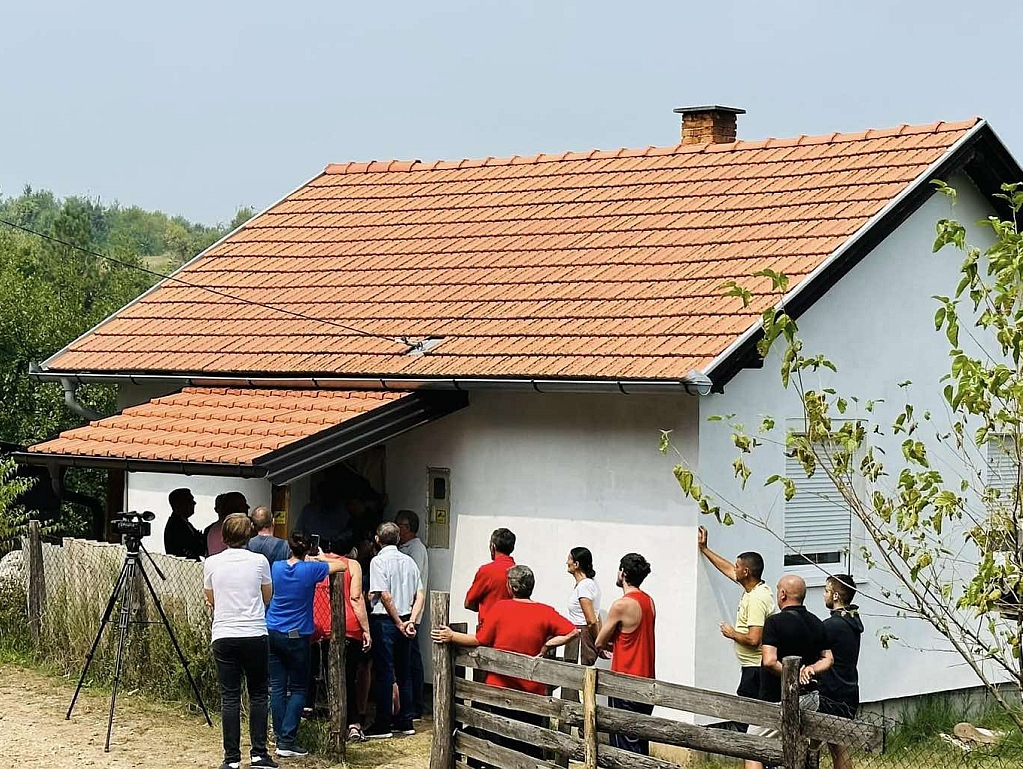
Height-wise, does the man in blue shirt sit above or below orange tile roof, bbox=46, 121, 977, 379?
below

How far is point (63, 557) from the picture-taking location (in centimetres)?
1500

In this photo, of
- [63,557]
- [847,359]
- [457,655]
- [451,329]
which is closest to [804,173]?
[847,359]

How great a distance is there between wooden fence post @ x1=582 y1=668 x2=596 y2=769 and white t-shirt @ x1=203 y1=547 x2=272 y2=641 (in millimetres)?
2487

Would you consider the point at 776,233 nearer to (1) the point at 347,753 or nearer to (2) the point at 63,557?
(1) the point at 347,753

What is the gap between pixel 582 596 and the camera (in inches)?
465

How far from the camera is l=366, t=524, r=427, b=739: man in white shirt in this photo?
12734mm

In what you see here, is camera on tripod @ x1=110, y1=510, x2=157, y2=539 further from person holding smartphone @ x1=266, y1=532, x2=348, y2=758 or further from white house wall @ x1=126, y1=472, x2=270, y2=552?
white house wall @ x1=126, y1=472, x2=270, y2=552

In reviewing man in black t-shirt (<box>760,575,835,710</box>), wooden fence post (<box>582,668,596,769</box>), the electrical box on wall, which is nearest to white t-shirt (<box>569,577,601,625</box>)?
man in black t-shirt (<box>760,575,835,710</box>)

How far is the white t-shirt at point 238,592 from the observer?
10867 mm

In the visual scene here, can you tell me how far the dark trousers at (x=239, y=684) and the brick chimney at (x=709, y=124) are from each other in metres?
9.13

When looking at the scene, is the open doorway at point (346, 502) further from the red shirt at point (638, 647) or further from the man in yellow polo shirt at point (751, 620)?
the man in yellow polo shirt at point (751, 620)

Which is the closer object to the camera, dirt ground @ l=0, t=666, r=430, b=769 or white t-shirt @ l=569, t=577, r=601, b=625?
dirt ground @ l=0, t=666, r=430, b=769

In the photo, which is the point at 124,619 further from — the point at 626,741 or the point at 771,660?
the point at 771,660

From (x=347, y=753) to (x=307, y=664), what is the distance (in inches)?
33.7
